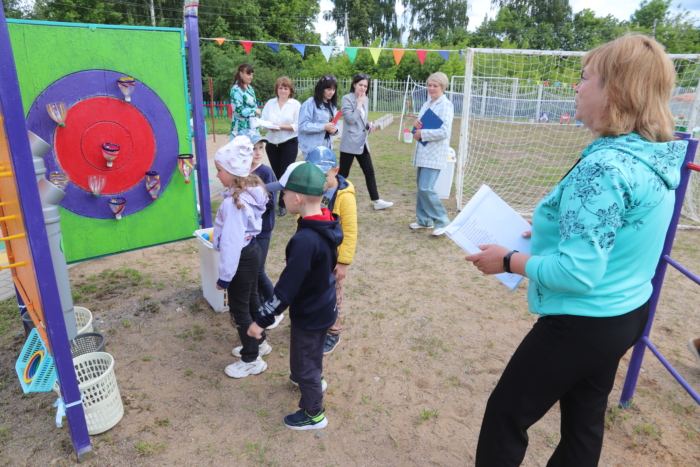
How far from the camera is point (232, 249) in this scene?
265 centimetres

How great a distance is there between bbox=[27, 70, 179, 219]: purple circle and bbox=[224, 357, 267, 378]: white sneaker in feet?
4.74

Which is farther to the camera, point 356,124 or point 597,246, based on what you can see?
point 356,124

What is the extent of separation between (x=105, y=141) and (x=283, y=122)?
303 cm

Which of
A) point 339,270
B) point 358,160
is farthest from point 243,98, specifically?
point 339,270

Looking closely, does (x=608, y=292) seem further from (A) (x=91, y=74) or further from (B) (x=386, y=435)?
(A) (x=91, y=74)

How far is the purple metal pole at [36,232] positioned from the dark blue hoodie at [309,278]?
878mm

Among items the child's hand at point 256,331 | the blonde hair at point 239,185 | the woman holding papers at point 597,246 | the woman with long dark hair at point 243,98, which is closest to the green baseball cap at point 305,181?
the blonde hair at point 239,185

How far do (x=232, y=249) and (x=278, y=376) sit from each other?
0.93 meters

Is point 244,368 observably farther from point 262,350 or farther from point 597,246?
point 597,246

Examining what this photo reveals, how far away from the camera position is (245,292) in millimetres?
2852

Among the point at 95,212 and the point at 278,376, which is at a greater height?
the point at 95,212

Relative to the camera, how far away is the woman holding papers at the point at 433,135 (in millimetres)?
5239

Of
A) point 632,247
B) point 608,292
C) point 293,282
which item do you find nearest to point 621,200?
point 632,247

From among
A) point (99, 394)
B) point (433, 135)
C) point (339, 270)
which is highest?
point (433, 135)
